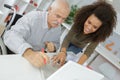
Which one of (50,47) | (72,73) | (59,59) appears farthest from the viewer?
(50,47)

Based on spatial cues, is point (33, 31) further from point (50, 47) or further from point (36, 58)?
point (36, 58)

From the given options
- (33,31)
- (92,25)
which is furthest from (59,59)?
(92,25)

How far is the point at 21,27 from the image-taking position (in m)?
1.49

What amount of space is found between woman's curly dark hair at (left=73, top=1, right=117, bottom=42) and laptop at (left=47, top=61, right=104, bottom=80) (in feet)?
2.37

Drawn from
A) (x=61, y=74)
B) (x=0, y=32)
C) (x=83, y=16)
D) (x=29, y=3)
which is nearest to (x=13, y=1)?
(x=29, y=3)

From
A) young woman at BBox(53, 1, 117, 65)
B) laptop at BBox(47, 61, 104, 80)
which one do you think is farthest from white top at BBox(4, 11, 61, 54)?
laptop at BBox(47, 61, 104, 80)

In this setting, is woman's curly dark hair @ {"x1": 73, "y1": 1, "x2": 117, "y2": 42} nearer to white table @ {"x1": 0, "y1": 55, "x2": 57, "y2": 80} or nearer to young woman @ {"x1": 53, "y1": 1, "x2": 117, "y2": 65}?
young woman @ {"x1": 53, "y1": 1, "x2": 117, "y2": 65}

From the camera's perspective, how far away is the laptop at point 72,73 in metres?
1.01

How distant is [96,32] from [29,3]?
2415 mm

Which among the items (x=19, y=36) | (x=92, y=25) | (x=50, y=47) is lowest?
(x=50, y=47)

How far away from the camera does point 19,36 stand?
1.40 metres

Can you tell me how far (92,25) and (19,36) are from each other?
2.11 ft

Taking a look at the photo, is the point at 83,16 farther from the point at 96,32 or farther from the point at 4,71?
the point at 4,71

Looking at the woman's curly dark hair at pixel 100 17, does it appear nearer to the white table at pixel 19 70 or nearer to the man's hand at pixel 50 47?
the man's hand at pixel 50 47
